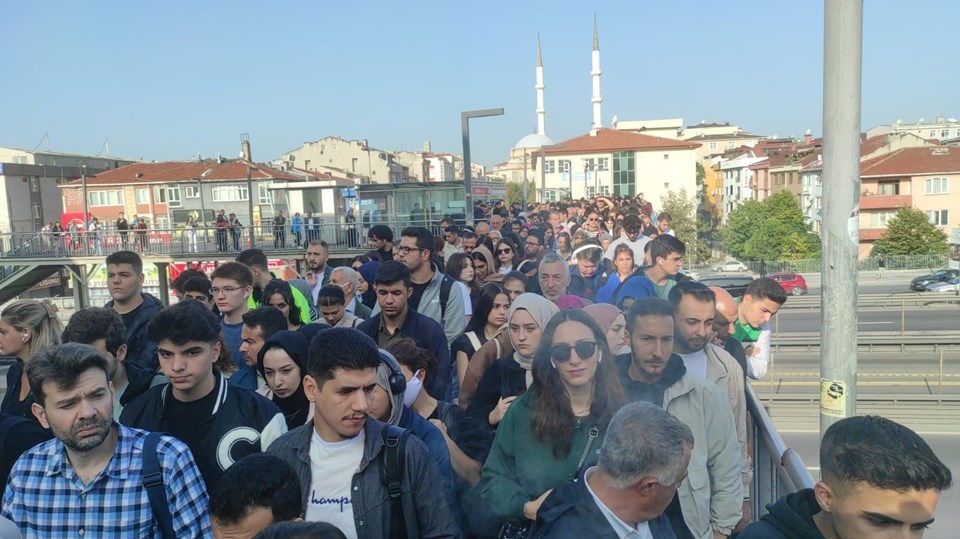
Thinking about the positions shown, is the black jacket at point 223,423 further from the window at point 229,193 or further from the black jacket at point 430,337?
the window at point 229,193

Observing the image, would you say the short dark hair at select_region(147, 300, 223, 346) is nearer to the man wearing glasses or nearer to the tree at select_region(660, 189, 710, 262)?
the man wearing glasses

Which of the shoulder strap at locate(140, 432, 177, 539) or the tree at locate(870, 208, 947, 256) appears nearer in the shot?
the shoulder strap at locate(140, 432, 177, 539)

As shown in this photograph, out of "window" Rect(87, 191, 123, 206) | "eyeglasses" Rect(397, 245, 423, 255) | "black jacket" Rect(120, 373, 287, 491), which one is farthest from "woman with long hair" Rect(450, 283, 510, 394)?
"window" Rect(87, 191, 123, 206)

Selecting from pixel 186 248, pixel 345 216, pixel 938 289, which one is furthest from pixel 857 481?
pixel 938 289

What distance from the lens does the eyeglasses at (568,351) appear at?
125 inches

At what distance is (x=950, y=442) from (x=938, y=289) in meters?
29.9

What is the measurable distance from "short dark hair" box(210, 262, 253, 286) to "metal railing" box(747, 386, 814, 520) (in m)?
3.54

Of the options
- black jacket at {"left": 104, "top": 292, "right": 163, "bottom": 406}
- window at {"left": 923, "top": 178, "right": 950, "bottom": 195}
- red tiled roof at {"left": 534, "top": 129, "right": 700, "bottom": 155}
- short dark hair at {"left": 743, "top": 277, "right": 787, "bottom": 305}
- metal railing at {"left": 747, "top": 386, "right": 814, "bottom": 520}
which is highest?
red tiled roof at {"left": 534, "top": 129, "right": 700, "bottom": 155}

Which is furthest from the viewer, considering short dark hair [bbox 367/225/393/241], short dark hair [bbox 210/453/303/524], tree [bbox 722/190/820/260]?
tree [bbox 722/190/820/260]

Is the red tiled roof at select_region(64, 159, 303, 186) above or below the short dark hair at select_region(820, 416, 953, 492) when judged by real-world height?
above

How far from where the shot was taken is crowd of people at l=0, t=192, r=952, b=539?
7.77ft

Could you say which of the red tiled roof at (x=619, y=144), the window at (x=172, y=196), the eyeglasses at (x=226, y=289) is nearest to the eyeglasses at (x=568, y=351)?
the eyeglasses at (x=226, y=289)

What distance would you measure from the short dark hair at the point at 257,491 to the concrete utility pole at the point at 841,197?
2.39 meters

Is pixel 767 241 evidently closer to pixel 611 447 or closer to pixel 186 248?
pixel 186 248
